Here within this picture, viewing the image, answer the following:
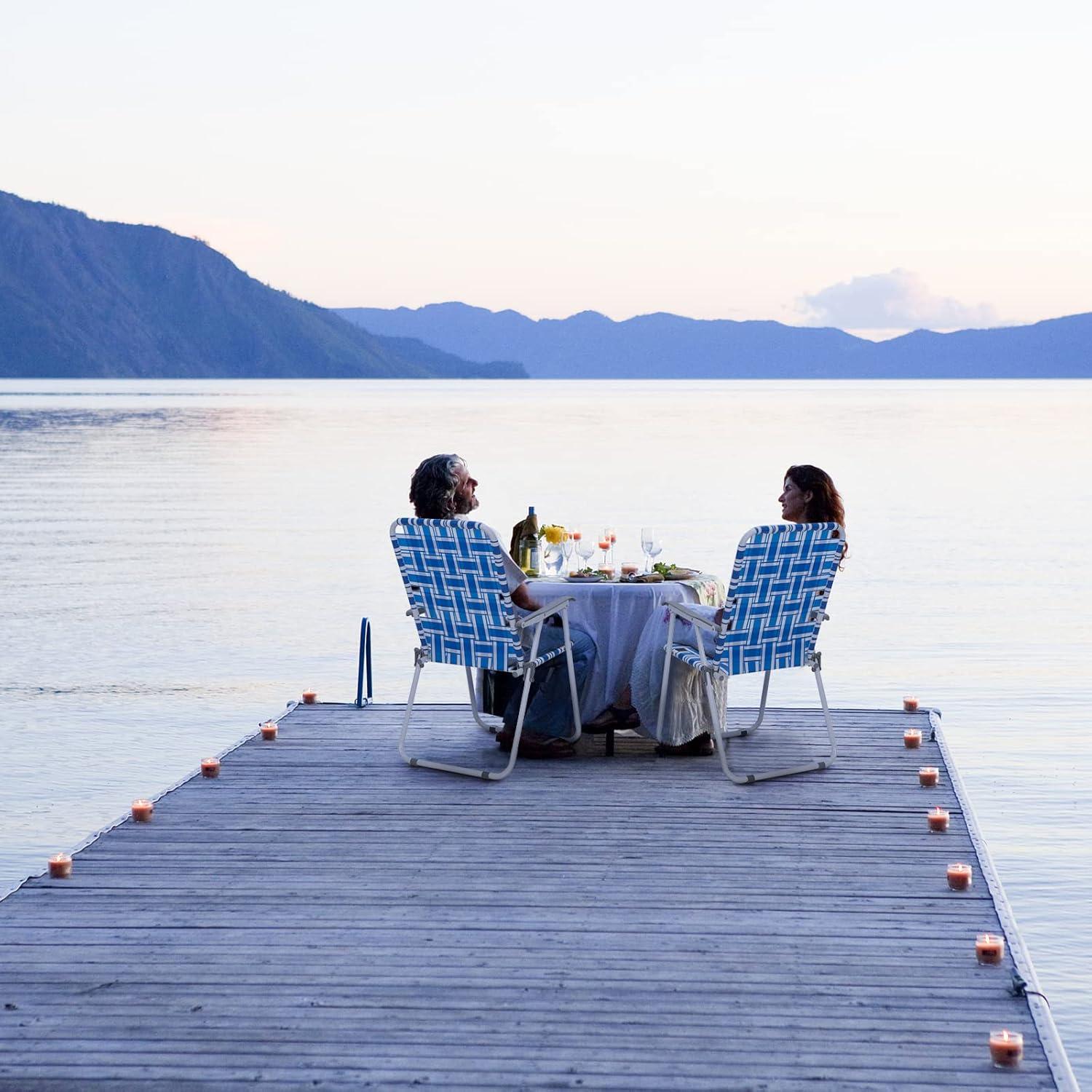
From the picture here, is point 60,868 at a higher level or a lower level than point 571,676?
lower

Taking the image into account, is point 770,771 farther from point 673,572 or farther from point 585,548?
point 585,548

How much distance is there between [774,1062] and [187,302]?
187890mm

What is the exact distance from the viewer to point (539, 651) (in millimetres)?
5938

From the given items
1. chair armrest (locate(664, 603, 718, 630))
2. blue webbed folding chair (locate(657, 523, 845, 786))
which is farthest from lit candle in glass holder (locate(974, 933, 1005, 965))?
Result: chair armrest (locate(664, 603, 718, 630))

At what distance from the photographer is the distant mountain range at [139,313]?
167 m

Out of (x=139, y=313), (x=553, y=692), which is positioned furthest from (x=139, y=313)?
(x=553, y=692)

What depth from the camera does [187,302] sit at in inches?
7254

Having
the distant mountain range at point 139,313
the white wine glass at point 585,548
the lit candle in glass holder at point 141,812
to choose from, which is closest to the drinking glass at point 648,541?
the white wine glass at point 585,548

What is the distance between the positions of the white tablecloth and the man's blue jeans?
55 mm

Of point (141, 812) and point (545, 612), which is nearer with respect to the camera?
point (141, 812)

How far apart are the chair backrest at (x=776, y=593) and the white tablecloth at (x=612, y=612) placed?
Result: 449mm

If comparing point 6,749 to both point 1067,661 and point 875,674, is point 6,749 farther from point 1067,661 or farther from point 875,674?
point 1067,661

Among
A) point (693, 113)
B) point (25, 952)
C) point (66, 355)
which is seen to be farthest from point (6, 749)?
point (66, 355)

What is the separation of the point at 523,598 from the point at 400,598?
9494mm
